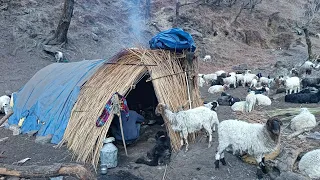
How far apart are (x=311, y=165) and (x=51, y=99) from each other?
21.1 feet

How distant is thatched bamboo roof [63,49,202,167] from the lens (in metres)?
6.70

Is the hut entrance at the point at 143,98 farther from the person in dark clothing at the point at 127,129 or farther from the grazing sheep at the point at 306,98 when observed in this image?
the grazing sheep at the point at 306,98

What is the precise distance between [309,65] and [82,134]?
49.1 ft

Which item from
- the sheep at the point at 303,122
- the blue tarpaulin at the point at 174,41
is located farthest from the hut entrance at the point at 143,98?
the sheep at the point at 303,122

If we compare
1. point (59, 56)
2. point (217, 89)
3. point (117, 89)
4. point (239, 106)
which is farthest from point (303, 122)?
point (59, 56)

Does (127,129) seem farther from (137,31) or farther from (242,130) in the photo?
(137,31)

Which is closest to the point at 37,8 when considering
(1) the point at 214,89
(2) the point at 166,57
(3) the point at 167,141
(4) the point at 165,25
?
(4) the point at 165,25

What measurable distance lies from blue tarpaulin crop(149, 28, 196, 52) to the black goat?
2245 mm

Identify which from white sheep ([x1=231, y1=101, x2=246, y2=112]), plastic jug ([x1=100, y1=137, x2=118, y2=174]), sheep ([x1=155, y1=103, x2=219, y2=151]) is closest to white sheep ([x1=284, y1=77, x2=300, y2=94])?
white sheep ([x1=231, y1=101, x2=246, y2=112])

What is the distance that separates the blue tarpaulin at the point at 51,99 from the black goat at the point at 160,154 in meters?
2.26

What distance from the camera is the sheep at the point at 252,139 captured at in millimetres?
5535

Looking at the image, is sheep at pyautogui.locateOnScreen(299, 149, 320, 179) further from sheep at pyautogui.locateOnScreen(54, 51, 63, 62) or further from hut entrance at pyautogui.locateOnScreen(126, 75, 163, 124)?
sheep at pyautogui.locateOnScreen(54, 51, 63, 62)

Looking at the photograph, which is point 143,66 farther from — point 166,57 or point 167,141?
point 167,141

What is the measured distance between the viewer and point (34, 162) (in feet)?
22.4
